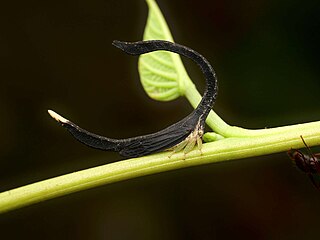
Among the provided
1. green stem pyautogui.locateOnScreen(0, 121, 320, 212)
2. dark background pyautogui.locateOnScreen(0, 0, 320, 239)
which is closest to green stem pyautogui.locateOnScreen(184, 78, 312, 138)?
green stem pyautogui.locateOnScreen(0, 121, 320, 212)

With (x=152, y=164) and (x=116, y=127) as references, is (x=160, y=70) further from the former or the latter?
(x=116, y=127)

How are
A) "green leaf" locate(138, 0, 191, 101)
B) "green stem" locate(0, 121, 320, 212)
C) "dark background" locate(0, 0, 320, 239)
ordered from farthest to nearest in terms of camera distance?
"dark background" locate(0, 0, 320, 239)
"green leaf" locate(138, 0, 191, 101)
"green stem" locate(0, 121, 320, 212)

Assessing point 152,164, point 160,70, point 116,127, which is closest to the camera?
point 152,164

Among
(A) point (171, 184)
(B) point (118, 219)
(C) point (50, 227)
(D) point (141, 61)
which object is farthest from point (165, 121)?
(D) point (141, 61)

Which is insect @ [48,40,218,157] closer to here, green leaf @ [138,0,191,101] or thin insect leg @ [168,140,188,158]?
thin insect leg @ [168,140,188,158]

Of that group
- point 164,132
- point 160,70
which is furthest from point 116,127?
point 164,132

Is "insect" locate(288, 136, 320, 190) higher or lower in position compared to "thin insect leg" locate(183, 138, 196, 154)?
lower
